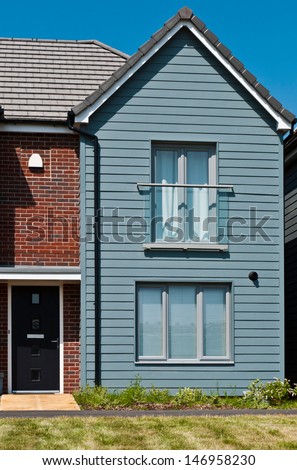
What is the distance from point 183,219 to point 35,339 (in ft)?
12.8

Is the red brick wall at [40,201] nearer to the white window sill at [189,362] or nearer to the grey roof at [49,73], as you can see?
the grey roof at [49,73]

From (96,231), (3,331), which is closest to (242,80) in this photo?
(96,231)

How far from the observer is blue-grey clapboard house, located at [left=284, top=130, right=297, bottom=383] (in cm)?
2428

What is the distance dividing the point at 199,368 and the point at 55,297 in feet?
11.1

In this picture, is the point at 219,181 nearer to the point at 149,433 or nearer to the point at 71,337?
the point at 71,337

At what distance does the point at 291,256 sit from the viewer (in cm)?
2495

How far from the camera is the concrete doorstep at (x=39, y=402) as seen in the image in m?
18.7

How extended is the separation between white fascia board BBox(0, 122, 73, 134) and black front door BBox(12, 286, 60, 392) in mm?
3220

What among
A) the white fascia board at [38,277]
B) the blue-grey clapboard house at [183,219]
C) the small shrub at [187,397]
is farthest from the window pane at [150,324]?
the white fascia board at [38,277]

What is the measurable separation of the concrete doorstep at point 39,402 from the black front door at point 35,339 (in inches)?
14.9
